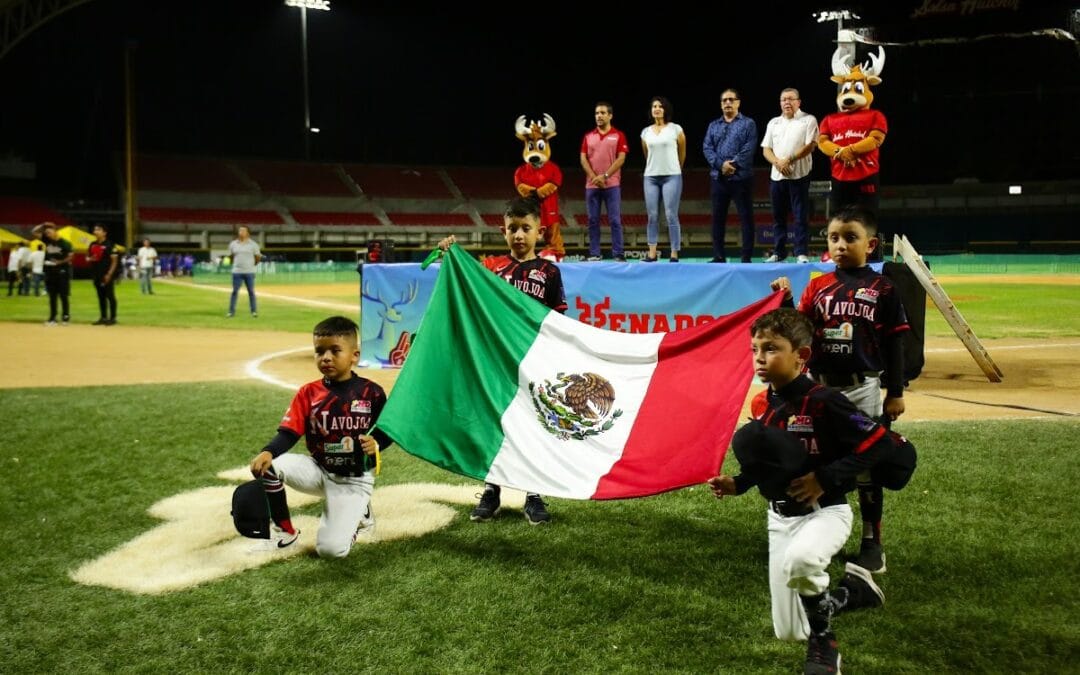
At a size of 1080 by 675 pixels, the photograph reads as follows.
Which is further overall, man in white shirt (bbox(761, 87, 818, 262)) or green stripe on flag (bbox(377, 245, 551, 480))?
man in white shirt (bbox(761, 87, 818, 262))

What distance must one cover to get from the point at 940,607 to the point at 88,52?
56.4 metres

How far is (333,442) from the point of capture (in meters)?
4.86

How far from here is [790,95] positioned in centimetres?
945

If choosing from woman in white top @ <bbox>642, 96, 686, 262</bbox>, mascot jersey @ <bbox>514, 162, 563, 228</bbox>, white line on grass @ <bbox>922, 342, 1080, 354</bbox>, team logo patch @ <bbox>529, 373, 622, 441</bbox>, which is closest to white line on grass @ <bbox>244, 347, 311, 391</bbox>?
mascot jersey @ <bbox>514, 162, 563, 228</bbox>

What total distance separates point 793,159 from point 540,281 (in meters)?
5.02

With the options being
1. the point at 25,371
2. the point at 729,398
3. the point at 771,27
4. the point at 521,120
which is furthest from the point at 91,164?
the point at 729,398

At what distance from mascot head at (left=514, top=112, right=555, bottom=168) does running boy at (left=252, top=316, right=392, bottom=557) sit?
6.43 m

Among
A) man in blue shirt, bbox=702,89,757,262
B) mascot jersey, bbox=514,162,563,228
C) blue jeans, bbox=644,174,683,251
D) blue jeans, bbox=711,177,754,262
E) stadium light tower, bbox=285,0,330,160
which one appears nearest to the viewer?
man in blue shirt, bbox=702,89,757,262

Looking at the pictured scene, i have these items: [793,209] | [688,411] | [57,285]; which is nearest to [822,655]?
[688,411]

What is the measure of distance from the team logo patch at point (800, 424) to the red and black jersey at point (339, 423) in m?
2.25

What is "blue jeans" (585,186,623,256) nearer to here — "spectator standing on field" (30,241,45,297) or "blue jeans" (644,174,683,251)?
"blue jeans" (644,174,683,251)

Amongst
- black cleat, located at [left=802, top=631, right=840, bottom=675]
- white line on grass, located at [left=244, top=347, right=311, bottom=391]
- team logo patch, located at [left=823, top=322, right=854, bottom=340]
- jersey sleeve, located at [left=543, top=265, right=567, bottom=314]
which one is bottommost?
black cleat, located at [left=802, top=631, right=840, bottom=675]

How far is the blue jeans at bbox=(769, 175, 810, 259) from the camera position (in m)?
9.71

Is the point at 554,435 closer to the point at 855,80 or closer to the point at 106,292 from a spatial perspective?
the point at 855,80
